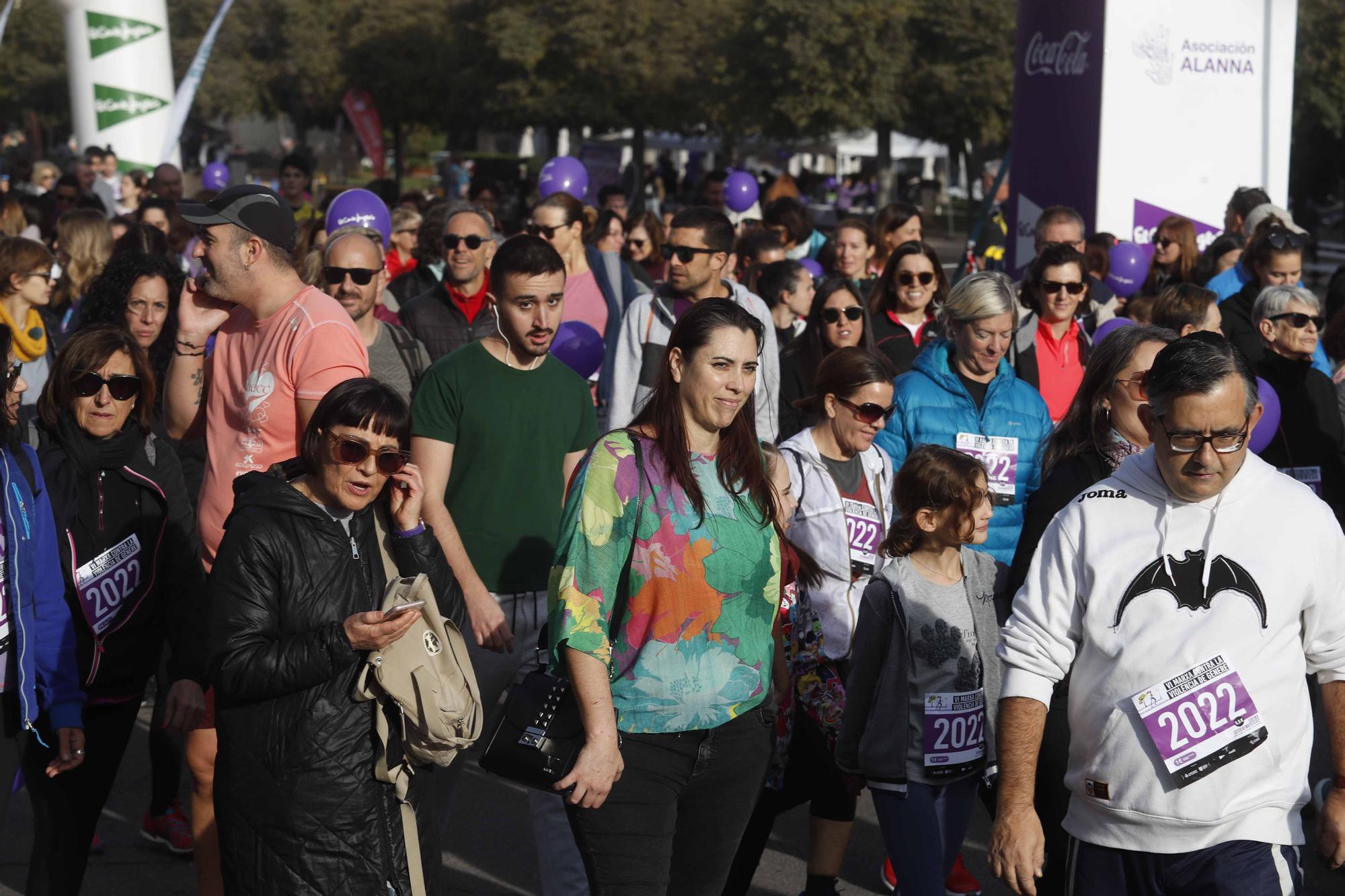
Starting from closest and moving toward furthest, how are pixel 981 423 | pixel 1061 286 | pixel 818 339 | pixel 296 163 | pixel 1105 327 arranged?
pixel 981 423
pixel 1061 286
pixel 818 339
pixel 1105 327
pixel 296 163

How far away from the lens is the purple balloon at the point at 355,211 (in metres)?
7.81

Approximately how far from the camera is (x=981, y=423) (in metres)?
5.44

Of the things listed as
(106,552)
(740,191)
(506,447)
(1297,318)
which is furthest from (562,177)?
(106,552)

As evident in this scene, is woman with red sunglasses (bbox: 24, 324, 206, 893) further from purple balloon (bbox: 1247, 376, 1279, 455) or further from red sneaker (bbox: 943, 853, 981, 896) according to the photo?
purple balloon (bbox: 1247, 376, 1279, 455)

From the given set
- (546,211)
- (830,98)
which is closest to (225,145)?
(830,98)

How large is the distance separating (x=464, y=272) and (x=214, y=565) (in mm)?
4232

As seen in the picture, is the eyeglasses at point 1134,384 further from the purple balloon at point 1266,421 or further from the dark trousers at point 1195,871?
the purple balloon at point 1266,421

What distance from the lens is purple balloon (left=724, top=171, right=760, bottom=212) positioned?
13.9 m

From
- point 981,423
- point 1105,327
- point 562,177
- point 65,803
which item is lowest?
point 65,803

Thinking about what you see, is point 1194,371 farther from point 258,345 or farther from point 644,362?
point 644,362

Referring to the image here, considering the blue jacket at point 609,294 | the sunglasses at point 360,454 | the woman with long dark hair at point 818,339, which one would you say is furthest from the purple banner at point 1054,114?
the sunglasses at point 360,454

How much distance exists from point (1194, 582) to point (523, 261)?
224 centimetres

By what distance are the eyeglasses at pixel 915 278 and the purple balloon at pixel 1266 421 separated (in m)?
1.65

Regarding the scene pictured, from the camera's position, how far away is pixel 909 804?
4348 mm
